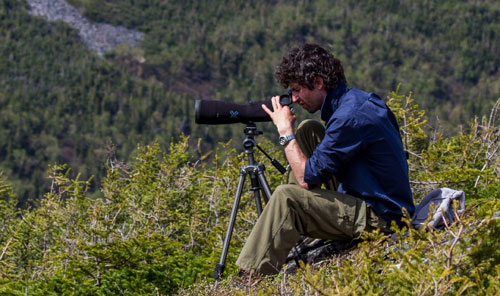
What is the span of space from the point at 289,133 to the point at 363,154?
40 cm

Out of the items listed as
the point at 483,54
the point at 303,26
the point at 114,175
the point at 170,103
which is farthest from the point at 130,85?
the point at 114,175

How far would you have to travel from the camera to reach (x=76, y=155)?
107 metres

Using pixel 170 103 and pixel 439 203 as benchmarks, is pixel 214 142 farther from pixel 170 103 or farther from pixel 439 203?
pixel 439 203

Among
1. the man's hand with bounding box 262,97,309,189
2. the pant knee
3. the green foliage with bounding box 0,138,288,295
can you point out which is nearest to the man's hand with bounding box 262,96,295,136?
the man's hand with bounding box 262,97,309,189

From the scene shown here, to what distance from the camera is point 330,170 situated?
3.48 meters

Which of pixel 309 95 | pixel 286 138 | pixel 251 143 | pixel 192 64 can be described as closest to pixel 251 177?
pixel 251 143

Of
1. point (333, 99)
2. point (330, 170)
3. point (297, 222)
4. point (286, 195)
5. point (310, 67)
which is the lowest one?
point (297, 222)

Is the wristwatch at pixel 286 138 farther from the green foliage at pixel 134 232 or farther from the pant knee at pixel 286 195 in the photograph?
the green foliage at pixel 134 232

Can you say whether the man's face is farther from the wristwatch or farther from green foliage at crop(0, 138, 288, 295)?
green foliage at crop(0, 138, 288, 295)

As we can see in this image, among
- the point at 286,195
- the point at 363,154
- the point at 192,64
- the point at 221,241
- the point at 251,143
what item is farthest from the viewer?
the point at 192,64

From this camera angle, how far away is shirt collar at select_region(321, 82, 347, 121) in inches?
145

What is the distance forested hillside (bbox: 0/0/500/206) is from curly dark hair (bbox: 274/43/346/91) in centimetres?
9070

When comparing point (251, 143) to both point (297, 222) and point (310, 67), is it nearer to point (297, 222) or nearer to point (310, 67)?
Result: point (310, 67)

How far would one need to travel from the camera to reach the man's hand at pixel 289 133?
3553 mm
